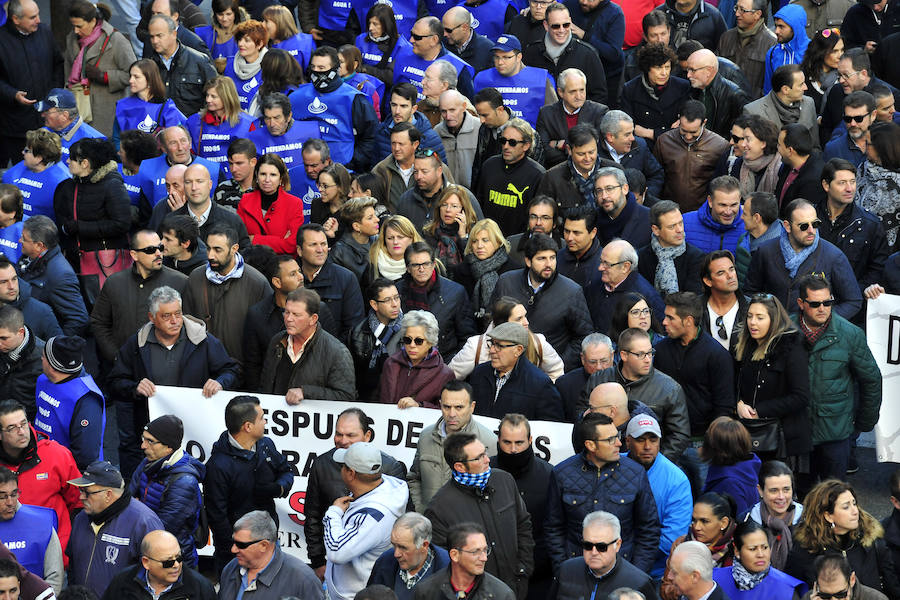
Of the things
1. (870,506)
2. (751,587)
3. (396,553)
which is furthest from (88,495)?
(870,506)

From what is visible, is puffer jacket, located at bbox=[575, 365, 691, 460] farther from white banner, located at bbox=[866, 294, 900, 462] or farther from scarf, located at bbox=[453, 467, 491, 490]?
white banner, located at bbox=[866, 294, 900, 462]

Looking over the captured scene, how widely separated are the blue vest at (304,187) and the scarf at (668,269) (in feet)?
11.5

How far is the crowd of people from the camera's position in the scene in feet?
33.0

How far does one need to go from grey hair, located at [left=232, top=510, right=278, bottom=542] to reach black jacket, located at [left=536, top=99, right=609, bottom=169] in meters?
6.11

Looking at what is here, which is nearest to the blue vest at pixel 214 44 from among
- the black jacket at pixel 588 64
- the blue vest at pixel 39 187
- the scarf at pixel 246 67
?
the scarf at pixel 246 67

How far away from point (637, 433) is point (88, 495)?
11.4 feet

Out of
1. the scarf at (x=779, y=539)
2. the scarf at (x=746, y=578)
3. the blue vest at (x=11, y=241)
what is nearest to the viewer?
the scarf at (x=746, y=578)

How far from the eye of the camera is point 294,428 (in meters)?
12.0

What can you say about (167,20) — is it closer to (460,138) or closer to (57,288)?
(460,138)

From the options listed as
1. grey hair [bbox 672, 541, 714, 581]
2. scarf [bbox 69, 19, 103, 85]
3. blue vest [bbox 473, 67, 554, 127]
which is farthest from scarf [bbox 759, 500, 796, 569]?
scarf [bbox 69, 19, 103, 85]

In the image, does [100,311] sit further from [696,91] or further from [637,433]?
[696,91]

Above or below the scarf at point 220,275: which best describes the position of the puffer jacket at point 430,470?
above

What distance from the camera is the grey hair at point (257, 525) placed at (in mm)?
9637

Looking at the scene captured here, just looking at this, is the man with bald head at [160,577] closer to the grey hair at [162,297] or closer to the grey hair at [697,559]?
the grey hair at [162,297]
